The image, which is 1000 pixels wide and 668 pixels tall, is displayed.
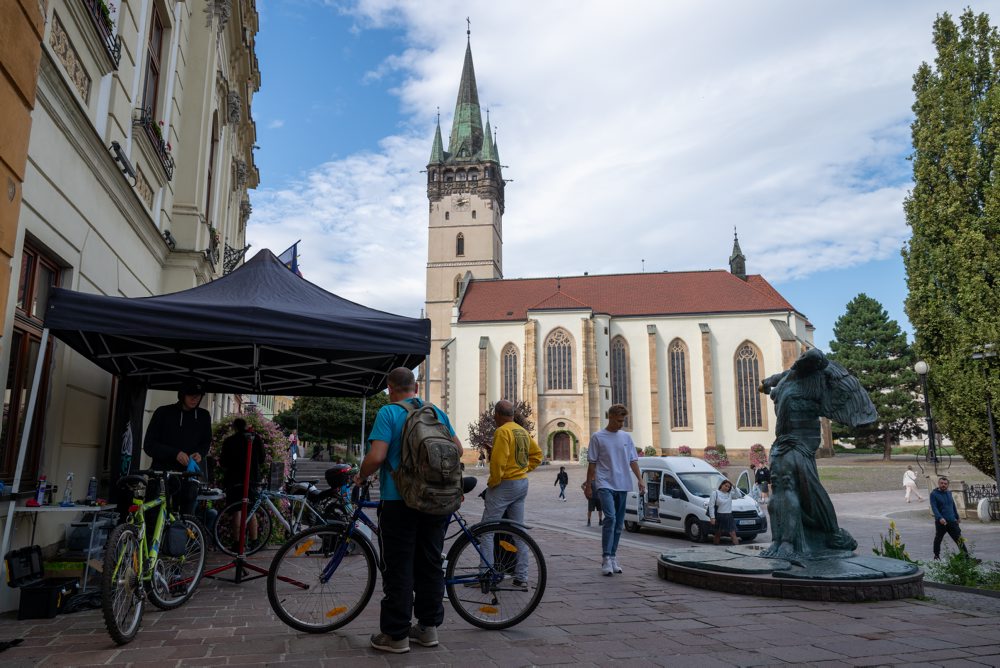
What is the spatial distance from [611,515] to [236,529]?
15.5 feet

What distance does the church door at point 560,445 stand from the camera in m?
53.4

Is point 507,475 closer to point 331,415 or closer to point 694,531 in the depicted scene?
point 694,531

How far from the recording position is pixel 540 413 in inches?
2116

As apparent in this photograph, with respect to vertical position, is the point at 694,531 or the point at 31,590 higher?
the point at 31,590

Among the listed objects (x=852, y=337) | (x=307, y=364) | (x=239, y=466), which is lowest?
(x=239, y=466)

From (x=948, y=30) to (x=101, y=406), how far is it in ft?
68.3

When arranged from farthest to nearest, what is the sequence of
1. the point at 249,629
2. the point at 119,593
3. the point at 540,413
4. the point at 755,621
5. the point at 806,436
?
the point at 540,413, the point at 806,436, the point at 755,621, the point at 249,629, the point at 119,593

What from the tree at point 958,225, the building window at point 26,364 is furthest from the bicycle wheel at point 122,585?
the tree at point 958,225

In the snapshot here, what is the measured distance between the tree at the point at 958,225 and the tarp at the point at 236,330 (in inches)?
570

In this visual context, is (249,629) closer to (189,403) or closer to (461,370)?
(189,403)

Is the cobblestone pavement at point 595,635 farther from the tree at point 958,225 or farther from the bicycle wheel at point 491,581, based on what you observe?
the tree at point 958,225

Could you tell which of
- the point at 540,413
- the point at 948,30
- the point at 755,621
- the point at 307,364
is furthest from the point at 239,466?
the point at 540,413

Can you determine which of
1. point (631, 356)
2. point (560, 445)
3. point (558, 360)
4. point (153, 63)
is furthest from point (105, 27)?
point (631, 356)

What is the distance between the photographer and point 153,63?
996 centimetres
